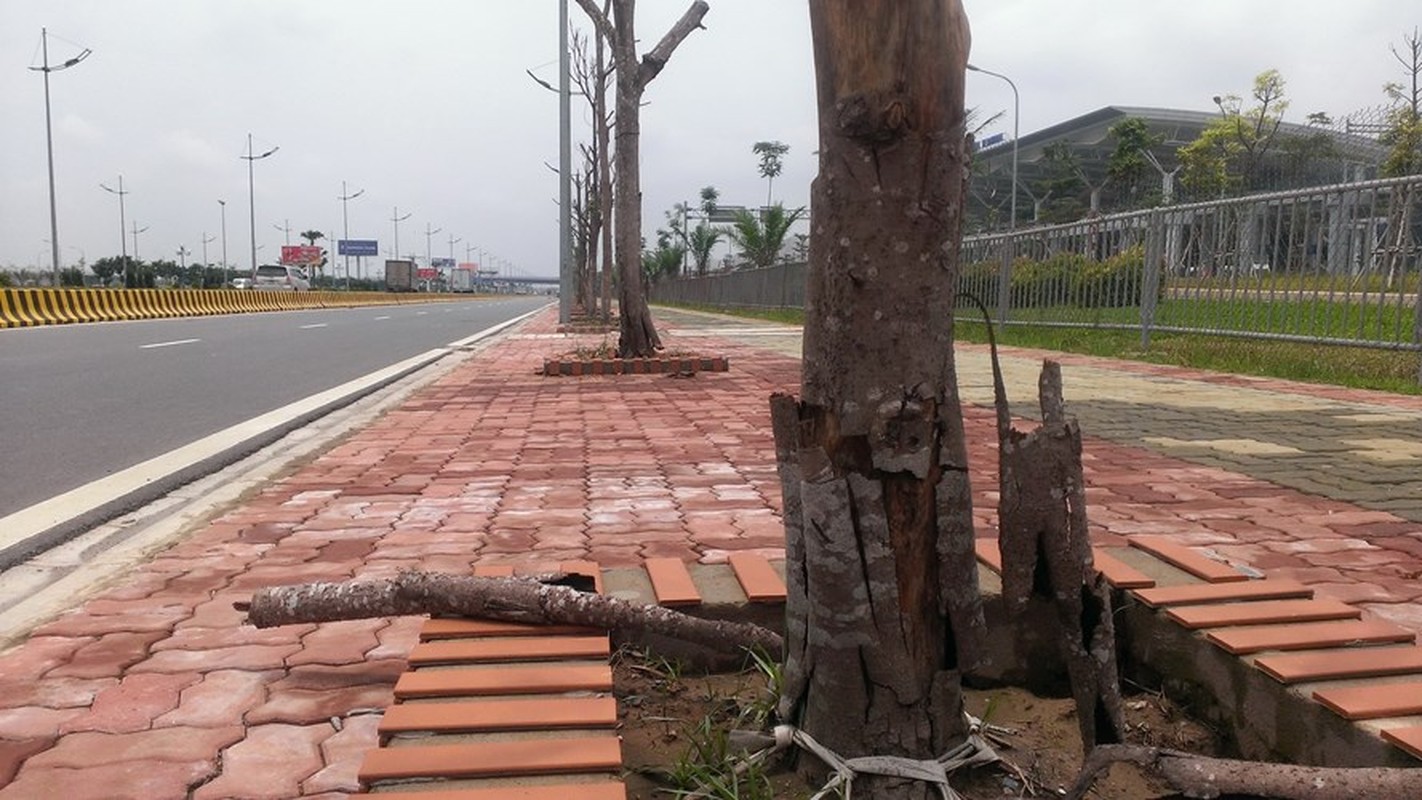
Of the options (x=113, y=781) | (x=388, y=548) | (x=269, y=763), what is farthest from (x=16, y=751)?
(x=388, y=548)

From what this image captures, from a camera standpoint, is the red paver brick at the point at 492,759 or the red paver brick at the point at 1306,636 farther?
the red paver brick at the point at 1306,636

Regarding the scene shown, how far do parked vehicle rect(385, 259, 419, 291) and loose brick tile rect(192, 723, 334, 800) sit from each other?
82.5 metres

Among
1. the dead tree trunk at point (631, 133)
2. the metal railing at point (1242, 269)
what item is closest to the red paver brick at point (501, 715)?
the metal railing at point (1242, 269)

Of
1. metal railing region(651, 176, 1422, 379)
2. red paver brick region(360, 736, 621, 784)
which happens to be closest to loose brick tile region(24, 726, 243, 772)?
red paver brick region(360, 736, 621, 784)

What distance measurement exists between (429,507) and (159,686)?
1783 millimetres

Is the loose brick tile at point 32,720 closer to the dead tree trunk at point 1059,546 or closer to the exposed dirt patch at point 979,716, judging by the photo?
the exposed dirt patch at point 979,716

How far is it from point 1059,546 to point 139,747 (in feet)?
5.51

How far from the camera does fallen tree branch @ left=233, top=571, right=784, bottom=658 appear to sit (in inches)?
85.0

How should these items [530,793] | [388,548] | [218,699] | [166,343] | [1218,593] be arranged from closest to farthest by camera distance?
1. [530,793]
2. [218,699]
3. [1218,593]
4. [388,548]
5. [166,343]

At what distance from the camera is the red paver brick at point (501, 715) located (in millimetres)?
1729

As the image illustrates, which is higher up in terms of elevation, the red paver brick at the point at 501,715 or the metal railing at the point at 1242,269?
the metal railing at the point at 1242,269

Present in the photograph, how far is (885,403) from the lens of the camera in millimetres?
1605

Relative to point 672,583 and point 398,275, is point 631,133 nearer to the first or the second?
point 672,583

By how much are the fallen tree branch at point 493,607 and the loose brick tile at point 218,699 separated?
14 centimetres
